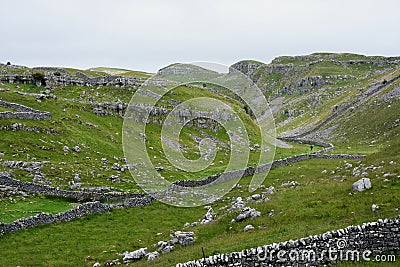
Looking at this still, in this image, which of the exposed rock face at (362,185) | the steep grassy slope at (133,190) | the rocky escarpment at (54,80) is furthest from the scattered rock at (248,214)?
the rocky escarpment at (54,80)

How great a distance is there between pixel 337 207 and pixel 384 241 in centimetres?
529

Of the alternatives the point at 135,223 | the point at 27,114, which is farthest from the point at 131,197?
the point at 27,114

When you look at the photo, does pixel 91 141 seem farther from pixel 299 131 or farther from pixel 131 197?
pixel 299 131

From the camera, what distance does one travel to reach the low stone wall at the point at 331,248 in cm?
1830

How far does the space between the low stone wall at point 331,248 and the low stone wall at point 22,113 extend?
43500 mm

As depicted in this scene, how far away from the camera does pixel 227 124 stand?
7925cm

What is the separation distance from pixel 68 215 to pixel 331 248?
2474 centimetres

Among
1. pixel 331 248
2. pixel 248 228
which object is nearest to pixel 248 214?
pixel 248 228

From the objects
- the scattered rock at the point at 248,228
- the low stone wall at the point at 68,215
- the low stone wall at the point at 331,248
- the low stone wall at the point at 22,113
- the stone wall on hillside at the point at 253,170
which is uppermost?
the low stone wall at the point at 22,113

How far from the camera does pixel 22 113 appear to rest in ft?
170

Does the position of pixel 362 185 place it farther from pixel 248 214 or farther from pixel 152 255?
pixel 152 255

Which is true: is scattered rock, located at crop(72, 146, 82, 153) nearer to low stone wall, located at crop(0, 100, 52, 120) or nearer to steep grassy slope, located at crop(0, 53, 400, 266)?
steep grassy slope, located at crop(0, 53, 400, 266)

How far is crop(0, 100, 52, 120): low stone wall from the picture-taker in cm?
5097

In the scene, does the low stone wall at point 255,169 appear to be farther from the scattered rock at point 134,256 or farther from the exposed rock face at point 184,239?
the scattered rock at point 134,256
